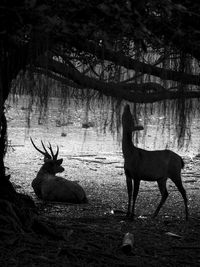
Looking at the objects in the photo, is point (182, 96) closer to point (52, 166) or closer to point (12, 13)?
point (12, 13)

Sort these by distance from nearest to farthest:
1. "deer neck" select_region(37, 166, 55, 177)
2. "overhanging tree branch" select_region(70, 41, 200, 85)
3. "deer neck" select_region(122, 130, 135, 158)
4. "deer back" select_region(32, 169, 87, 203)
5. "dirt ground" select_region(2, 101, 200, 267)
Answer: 1. "overhanging tree branch" select_region(70, 41, 200, 85)
2. "dirt ground" select_region(2, 101, 200, 267)
3. "deer neck" select_region(122, 130, 135, 158)
4. "deer back" select_region(32, 169, 87, 203)
5. "deer neck" select_region(37, 166, 55, 177)

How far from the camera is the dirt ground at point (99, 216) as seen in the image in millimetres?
4602

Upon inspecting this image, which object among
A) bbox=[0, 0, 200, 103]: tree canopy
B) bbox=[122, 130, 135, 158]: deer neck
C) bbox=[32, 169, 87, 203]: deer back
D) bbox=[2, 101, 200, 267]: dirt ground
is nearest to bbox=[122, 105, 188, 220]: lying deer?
bbox=[122, 130, 135, 158]: deer neck

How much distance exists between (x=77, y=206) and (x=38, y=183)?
1.14 metres

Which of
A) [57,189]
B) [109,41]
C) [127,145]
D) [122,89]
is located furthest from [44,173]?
[109,41]

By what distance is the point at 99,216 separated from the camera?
7402 millimetres

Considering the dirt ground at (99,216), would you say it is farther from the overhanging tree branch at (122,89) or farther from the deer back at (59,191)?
the overhanging tree branch at (122,89)

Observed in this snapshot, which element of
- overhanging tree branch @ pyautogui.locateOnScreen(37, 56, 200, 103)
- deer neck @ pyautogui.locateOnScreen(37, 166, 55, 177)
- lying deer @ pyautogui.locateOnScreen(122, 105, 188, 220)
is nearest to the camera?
overhanging tree branch @ pyautogui.locateOnScreen(37, 56, 200, 103)

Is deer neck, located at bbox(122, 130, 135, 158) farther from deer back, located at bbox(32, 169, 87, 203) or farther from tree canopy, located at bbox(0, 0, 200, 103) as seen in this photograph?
tree canopy, located at bbox(0, 0, 200, 103)

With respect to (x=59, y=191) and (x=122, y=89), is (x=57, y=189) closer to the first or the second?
(x=59, y=191)

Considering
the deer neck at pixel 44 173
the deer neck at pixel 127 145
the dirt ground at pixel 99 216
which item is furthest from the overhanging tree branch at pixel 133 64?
the deer neck at pixel 44 173

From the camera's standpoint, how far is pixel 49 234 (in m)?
5.00

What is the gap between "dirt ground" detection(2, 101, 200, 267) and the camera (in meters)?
4.60

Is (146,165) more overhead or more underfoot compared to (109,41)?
more underfoot
